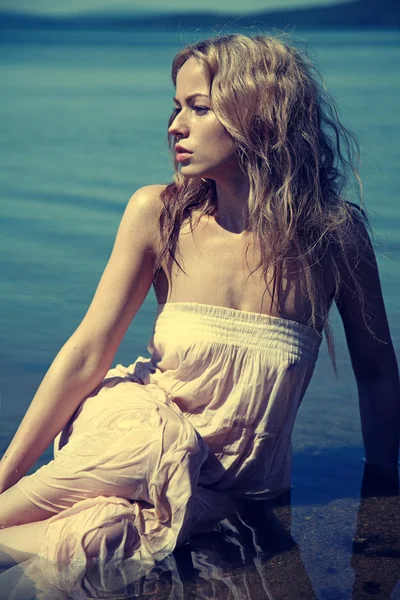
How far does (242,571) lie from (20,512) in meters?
0.54

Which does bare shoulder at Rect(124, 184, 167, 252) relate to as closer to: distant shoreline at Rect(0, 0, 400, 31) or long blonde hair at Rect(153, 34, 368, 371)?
long blonde hair at Rect(153, 34, 368, 371)

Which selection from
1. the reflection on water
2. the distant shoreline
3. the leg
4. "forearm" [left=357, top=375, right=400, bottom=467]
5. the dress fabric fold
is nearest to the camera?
the reflection on water

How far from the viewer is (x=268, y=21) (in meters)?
9.32

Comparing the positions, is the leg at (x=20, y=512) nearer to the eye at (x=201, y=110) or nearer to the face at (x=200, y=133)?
the face at (x=200, y=133)

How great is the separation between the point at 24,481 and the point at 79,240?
294cm

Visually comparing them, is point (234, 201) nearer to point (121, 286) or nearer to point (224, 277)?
point (224, 277)

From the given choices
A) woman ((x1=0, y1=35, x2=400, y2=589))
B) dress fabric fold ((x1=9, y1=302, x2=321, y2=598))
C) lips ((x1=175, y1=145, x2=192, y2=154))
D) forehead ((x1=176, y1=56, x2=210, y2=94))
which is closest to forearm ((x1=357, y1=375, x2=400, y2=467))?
woman ((x1=0, y1=35, x2=400, y2=589))

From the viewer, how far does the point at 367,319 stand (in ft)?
8.30

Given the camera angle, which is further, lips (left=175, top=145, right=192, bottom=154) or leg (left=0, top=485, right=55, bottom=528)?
lips (left=175, top=145, right=192, bottom=154)

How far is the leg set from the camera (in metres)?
2.18

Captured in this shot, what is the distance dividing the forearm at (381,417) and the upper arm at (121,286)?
0.72 meters

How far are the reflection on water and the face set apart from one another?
875mm

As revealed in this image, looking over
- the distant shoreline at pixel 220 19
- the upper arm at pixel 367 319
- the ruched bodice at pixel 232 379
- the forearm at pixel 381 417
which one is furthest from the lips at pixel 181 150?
the distant shoreline at pixel 220 19

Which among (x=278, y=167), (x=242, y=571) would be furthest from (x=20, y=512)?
(x=278, y=167)
